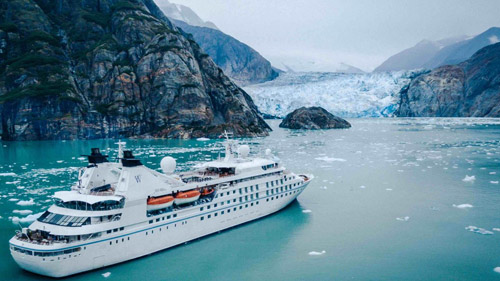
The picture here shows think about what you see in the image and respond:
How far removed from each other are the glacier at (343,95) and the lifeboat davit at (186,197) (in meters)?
140

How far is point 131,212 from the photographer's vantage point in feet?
57.8

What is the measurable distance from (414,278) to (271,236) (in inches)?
327

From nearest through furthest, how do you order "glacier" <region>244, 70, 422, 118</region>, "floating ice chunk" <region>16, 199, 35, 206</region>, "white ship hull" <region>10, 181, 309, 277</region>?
1. "white ship hull" <region>10, 181, 309, 277</region>
2. "floating ice chunk" <region>16, 199, 35, 206</region>
3. "glacier" <region>244, 70, 422, 118</region>

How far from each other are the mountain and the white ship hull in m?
162

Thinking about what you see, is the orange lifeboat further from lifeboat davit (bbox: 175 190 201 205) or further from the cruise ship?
lifeboat davit (bbox: 175 190 201 205)

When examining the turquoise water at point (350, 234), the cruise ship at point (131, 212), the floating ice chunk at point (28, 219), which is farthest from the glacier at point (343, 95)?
the floating ice chunk at point (28, 219)

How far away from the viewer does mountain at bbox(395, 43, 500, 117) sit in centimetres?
15475

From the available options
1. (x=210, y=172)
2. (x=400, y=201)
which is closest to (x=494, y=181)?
(x=400, y=201)

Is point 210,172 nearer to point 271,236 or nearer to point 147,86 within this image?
point 271,236

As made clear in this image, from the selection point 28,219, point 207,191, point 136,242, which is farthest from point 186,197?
point 28,219

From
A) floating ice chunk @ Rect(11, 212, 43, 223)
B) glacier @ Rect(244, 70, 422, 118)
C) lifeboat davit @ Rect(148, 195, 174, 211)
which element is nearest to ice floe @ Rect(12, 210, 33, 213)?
floating ice chunk @ Rect(11, 212, 43, 223)

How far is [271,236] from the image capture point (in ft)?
71.3

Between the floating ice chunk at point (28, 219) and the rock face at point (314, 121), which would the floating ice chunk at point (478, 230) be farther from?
the rock face at point (314, 121)

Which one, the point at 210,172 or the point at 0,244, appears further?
the point at 210,172
